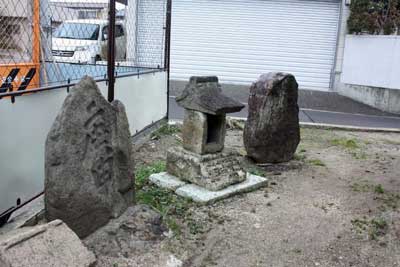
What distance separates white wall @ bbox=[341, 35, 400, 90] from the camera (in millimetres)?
10211

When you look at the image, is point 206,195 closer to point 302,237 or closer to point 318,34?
point 302,237

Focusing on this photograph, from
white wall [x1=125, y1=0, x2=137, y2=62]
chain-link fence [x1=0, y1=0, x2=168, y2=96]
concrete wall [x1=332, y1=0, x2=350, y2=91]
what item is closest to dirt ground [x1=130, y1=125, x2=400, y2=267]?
chain-link fence [x1=0, y1=0, x2=168, y2=96]

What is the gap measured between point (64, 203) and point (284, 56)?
1148cm

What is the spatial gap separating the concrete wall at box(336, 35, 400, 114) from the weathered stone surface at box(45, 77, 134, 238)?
8.93 m

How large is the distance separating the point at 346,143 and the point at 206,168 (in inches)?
129

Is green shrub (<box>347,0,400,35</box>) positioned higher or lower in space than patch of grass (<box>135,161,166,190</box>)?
higher

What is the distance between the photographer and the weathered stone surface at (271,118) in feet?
16.4

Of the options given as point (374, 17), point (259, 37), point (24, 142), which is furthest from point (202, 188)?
point (259, 37)

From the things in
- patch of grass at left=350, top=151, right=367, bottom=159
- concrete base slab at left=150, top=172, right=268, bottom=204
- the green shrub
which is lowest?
patch of grass at left=350, top=151, right=367, bottom=159

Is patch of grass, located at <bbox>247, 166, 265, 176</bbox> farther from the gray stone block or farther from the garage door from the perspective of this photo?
the garage door

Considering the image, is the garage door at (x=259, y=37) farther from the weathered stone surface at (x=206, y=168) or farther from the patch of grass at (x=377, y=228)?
the patch of grass at (x=377, y=228)

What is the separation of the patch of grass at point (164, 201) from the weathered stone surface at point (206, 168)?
0.27 metres

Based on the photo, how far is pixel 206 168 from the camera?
410 cm

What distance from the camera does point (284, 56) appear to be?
43.1 feet
